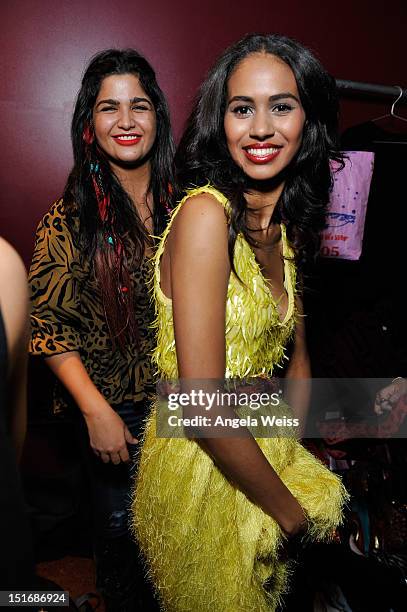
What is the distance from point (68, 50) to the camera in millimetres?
2281

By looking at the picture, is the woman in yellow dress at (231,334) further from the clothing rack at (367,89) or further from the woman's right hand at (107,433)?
the clothing rack at (367,89)

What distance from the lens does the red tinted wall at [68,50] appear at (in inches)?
87.9

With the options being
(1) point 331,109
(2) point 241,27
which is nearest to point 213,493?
(1) point 331,109

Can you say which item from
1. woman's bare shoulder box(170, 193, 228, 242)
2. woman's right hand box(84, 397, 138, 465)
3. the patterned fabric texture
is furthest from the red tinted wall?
woman's bare shoulder box(170, 193, 228, 242)

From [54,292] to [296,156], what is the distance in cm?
78

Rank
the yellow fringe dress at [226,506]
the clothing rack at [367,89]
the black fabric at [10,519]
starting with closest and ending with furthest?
the black fabric at [10,519] < the yellow fringe dress at [226,506] < the clothing rack at [367,89]

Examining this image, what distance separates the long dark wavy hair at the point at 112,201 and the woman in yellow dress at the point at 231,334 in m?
0.38

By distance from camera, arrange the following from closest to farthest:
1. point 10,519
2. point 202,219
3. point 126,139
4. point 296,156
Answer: point 10,519 < point 202,219 < point 296,156 < point 126,139

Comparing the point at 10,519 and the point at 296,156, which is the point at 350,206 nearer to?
the point at 296,156

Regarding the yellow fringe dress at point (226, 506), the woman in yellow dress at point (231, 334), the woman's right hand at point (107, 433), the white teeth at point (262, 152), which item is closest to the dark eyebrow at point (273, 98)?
the woman in yellow dress at point (231, 334)

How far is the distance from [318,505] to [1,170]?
70.3 inches

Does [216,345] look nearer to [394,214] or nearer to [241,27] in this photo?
[394,214]

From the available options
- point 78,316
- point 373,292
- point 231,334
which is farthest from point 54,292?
point 373,292

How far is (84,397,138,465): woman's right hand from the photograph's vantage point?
5.39 feet
